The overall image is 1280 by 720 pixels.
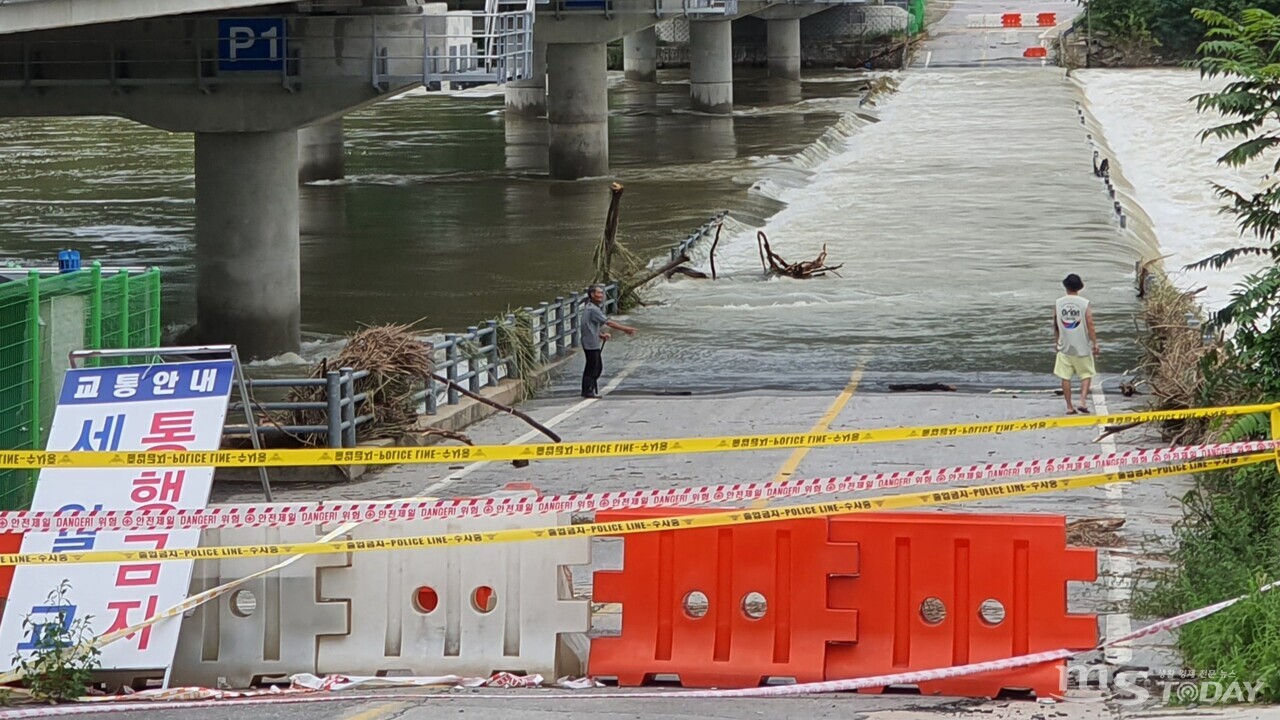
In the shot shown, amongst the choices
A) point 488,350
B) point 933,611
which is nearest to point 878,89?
point 488,350

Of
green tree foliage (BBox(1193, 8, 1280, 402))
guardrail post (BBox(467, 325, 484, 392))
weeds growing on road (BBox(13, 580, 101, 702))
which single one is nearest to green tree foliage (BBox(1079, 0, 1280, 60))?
guardrail post (BBox(467, 325, 484, 392))

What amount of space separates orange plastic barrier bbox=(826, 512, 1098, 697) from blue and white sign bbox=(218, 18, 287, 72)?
18907 mm

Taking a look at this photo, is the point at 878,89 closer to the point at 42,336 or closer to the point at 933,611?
the point at 42,336

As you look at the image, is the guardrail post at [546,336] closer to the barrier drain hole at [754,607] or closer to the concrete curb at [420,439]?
the concrete curb at [420,439]

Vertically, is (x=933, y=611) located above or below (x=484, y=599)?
below

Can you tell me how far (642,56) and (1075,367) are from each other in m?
65.0

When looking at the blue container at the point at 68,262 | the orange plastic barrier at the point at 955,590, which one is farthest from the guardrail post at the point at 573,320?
the orange plastic barrier at the point at 955,590

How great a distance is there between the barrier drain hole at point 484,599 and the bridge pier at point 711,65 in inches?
2292

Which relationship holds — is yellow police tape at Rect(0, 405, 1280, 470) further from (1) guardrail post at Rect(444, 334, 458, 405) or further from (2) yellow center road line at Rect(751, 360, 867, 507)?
(1) guardrail post at Rect(444, 334, 458, 405)

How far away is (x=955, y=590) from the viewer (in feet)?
32.0

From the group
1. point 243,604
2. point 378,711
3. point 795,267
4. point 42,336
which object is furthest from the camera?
point 795,267

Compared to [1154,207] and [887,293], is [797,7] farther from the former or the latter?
[887,293]

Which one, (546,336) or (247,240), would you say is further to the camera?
(247,240)

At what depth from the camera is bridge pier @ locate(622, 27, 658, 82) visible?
271ft
